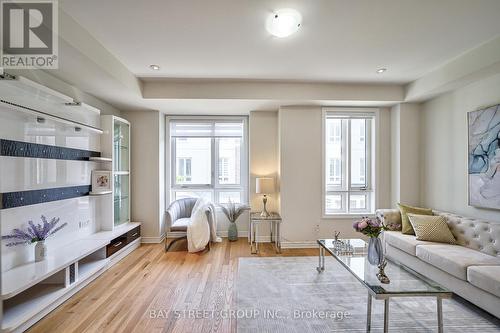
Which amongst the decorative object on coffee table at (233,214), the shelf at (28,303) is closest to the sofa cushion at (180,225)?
the decorative object on coffee table at (233,214)

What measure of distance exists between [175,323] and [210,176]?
118 inches

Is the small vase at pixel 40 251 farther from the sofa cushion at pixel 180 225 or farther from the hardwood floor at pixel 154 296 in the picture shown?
the sofa cushion at pixel 180 225

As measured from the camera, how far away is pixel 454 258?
234 centimetres

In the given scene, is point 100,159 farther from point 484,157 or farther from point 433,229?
point 484,157

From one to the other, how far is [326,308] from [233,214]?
249 centimetres

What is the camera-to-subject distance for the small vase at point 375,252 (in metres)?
2.24

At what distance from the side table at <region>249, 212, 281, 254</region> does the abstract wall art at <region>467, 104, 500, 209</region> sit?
8.67 ft

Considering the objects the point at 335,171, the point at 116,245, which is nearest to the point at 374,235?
the point at 335,171

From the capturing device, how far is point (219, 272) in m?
3.04

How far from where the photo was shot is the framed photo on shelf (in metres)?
3.34

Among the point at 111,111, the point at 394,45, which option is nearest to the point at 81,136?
the point at 111,111

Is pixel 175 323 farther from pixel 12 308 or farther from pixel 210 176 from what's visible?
pixel 210 176

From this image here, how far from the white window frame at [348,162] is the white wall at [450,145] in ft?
2.38

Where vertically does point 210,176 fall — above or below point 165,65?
below
